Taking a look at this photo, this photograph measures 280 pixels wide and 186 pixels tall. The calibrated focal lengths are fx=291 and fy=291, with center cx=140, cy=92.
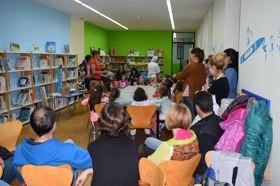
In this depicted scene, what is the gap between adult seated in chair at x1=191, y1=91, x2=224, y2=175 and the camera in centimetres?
264

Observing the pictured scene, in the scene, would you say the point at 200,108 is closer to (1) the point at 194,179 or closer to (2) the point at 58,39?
(1) the point at 194,179

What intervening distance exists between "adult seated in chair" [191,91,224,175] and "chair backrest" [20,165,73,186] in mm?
1200

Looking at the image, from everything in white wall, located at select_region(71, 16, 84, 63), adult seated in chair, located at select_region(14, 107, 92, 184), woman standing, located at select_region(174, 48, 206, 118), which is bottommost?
adult seated in chair, located at select_region(14, 107, 92, 184)

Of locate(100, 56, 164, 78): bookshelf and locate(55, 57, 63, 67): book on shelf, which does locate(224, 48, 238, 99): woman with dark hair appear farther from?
locate(100, 56, 164, 78): bookshelf

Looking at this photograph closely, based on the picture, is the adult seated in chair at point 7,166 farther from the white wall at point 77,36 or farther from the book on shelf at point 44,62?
the white wall at point 77,36

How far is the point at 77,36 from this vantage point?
36.4 feet

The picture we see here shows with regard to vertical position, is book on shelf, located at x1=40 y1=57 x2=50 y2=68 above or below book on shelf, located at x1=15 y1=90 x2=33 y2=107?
above

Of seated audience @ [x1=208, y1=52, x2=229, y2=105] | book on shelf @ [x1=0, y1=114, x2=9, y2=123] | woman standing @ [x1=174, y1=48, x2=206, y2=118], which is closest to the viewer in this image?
seated audience @ [x1=208, y1=52, x2=229, y2=105]

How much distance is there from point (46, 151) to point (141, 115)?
8.80 feet

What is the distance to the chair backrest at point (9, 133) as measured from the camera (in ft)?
9.91

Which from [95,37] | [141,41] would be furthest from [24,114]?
[141,41]

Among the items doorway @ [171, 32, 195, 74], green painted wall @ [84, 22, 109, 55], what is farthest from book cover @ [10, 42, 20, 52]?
doorway @ [171, 32, 195, 74]

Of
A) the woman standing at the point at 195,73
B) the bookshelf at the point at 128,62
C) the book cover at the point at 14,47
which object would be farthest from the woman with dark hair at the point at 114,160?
the bookshelf at the point at 128,62

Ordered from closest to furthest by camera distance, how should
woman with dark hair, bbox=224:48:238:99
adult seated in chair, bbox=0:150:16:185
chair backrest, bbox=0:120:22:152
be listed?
adult seated in chair, bbox=0:150:16:185
chair backrest, bbox=0:120:22:152
woman with dark hair, bbox=224:48:238:99
